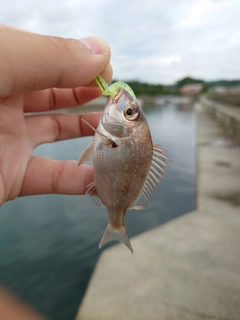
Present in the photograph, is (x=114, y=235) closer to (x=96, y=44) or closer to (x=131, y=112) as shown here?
(x=131, y=112)

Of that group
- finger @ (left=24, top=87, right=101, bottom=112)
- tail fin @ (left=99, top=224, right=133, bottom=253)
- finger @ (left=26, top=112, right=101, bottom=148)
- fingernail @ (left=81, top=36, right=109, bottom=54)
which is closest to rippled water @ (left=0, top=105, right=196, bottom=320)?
tail fin @ (left=99, top=224, right=133, bottom=253)

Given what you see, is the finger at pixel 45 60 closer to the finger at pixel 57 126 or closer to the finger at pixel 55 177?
the finger at pixel 57 126

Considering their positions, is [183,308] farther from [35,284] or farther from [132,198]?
[35,284]

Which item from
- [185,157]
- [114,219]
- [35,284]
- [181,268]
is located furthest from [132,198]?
[185,157]

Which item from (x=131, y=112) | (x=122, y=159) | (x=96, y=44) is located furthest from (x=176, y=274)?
(x=96, y=44)

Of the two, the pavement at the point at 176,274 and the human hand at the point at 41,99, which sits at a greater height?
the human hand at the point at 41,99

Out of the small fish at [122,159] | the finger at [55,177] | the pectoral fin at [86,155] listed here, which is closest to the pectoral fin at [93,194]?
the small fish at [122,159]

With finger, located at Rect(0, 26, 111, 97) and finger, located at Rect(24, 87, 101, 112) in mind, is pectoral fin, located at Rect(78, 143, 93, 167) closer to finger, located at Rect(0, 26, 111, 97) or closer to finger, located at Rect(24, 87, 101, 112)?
finger, located at Rect(0, 26, 111, 97)
